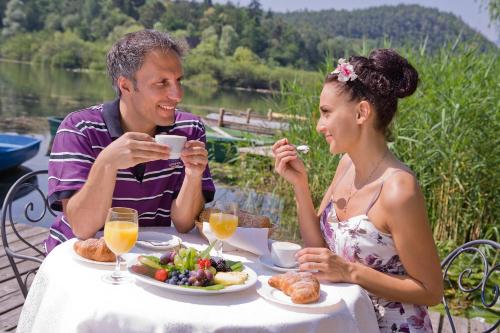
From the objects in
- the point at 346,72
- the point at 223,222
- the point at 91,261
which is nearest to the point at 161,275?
the point at 91,261

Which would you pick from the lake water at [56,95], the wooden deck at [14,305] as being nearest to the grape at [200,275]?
the wooden deck at [14,305]

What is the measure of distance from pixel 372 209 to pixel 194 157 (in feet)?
2.05

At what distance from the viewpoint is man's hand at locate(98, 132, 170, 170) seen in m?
1.73

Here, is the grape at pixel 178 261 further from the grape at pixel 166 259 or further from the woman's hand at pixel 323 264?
the woman's hand at pixel 323 264

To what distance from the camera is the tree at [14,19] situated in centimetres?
5059

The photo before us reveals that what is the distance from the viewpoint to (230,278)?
58.2 inches

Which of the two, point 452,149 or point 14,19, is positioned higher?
point 452,149

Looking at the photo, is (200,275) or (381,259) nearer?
(200,275)

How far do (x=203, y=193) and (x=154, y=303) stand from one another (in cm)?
94

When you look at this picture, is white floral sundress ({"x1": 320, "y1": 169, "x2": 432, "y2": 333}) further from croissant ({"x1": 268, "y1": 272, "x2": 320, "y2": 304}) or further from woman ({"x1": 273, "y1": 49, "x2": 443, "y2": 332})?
croissant ({"x1": 268, "y1": 272, "x2": 320, "y2": 304})

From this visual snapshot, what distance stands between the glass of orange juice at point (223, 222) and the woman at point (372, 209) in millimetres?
229

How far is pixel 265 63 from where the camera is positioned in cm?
4356

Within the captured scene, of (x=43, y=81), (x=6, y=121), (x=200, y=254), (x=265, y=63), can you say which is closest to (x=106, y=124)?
(x=200, y=254)

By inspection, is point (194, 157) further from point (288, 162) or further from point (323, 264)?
point (323, 264)
